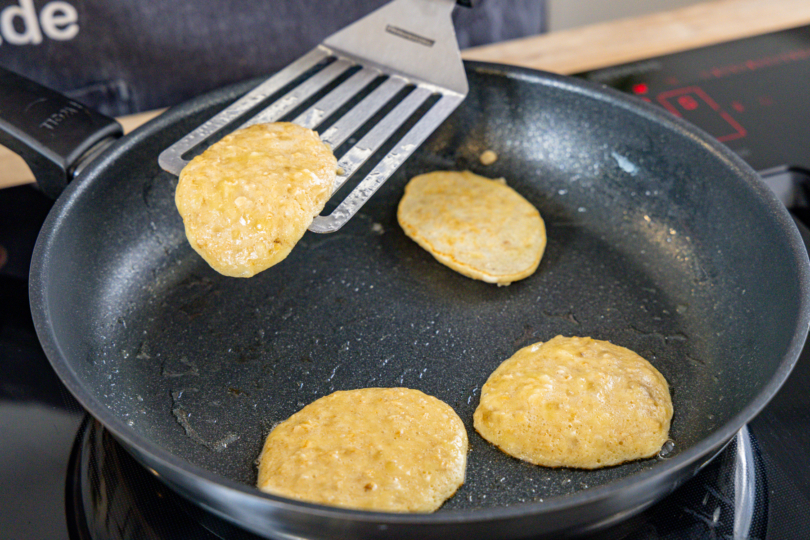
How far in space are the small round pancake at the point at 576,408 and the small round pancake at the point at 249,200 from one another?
14.6 inches

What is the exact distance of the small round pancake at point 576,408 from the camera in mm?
899

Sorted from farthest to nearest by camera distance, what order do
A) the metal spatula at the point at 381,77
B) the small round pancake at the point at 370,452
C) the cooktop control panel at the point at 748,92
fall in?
the cooktop control panel at the point at 748,92 < the metal spatula at the point at 381,77 < the small round pancake at the point at 370,452

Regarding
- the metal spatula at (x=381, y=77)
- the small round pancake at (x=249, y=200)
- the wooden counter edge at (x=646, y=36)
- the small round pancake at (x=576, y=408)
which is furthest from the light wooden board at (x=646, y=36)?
the small round pancake at (x=576, y=408)

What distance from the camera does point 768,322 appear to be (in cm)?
100

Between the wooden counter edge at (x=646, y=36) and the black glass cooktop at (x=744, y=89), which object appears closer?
the black glass cooktop at (x=744, y=89)

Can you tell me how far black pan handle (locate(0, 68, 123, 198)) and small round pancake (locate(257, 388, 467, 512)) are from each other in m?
0.54

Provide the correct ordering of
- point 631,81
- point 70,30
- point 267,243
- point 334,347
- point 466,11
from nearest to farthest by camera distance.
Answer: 1. point 267,243
2. point 334,347
3. point 70,30
4. point 631,81
5. point 466,11

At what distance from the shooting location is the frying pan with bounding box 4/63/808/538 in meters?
0.94

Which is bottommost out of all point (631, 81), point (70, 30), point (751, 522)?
point (751, 522)

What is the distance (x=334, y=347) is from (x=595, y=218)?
A: 578 mm

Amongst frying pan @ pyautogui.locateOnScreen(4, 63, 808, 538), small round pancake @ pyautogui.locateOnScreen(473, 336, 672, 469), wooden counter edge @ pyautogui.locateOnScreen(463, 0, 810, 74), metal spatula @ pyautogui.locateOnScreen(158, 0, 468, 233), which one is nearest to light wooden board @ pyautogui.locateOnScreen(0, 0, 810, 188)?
wooden counter edge @ pyautogui.locateOnScreen(463, 0, 810, 74)

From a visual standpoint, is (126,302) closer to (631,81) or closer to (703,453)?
(703,453)

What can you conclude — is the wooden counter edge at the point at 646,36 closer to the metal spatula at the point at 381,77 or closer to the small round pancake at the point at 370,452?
the metal spatula at the point at 381,77

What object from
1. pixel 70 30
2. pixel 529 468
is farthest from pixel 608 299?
pixel 70 30
